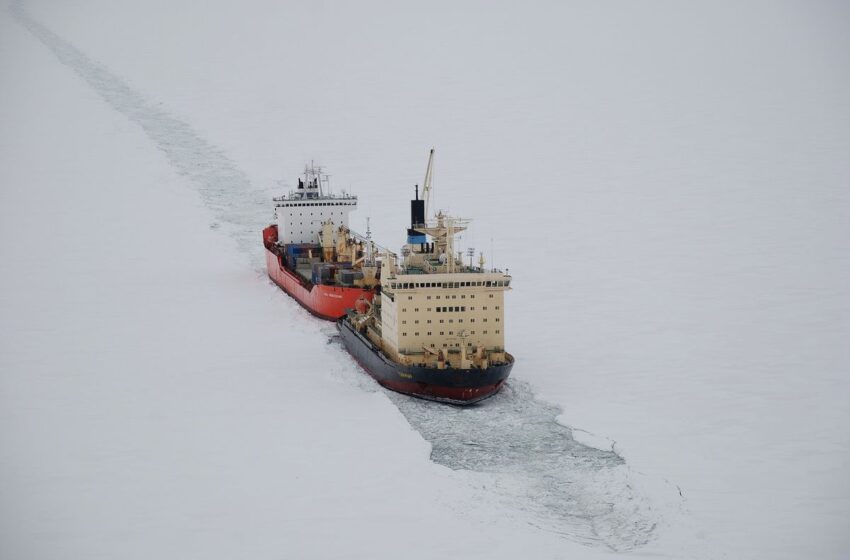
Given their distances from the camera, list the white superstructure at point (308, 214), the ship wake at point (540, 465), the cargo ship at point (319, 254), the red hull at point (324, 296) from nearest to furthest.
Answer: the ship wake at point (540, 465)
the red hull at point (324, 296)
the cargo ship at point (319, 254)
the white superstructure at point (308, 214)

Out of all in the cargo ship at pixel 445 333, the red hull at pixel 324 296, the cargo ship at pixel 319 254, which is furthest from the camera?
the cargo ship at pixel 319 254

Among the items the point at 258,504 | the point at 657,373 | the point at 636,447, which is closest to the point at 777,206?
the point at 657,373

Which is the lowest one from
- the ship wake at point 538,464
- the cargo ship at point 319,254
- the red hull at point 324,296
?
the ship wake at point 538,464

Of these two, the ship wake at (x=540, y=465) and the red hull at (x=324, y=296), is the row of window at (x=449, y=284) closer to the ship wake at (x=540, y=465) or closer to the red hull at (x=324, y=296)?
the ship wake at (x=540, y=465)

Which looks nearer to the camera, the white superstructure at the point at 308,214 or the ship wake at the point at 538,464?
the ship wake at the point at 538,464

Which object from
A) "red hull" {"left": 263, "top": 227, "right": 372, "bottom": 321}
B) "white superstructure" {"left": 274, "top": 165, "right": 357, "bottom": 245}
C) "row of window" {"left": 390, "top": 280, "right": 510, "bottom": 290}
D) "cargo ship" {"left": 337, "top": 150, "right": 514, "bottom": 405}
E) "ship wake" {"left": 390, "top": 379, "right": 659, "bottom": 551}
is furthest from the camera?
"white superstructure" {"left": 274, "top": 165, "right": 357, "bottom": 245}

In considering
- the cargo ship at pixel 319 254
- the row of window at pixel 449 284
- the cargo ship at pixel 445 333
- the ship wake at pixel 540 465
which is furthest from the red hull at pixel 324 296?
the ship wake at pixel 540 465

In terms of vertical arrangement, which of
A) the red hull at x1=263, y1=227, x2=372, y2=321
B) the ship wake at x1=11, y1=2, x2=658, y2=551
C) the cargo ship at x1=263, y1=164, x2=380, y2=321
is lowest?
the ship wake at x1=11, y1=2, x2=658, y2=551

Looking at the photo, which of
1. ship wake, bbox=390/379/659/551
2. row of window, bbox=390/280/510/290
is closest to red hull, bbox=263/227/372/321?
row of window, bbox=390/280/510/290

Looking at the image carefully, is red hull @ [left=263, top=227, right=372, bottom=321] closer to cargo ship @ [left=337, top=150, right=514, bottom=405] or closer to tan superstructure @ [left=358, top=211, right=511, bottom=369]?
cargo ship @ [left=337, top=150, right=514, bottom=405]
